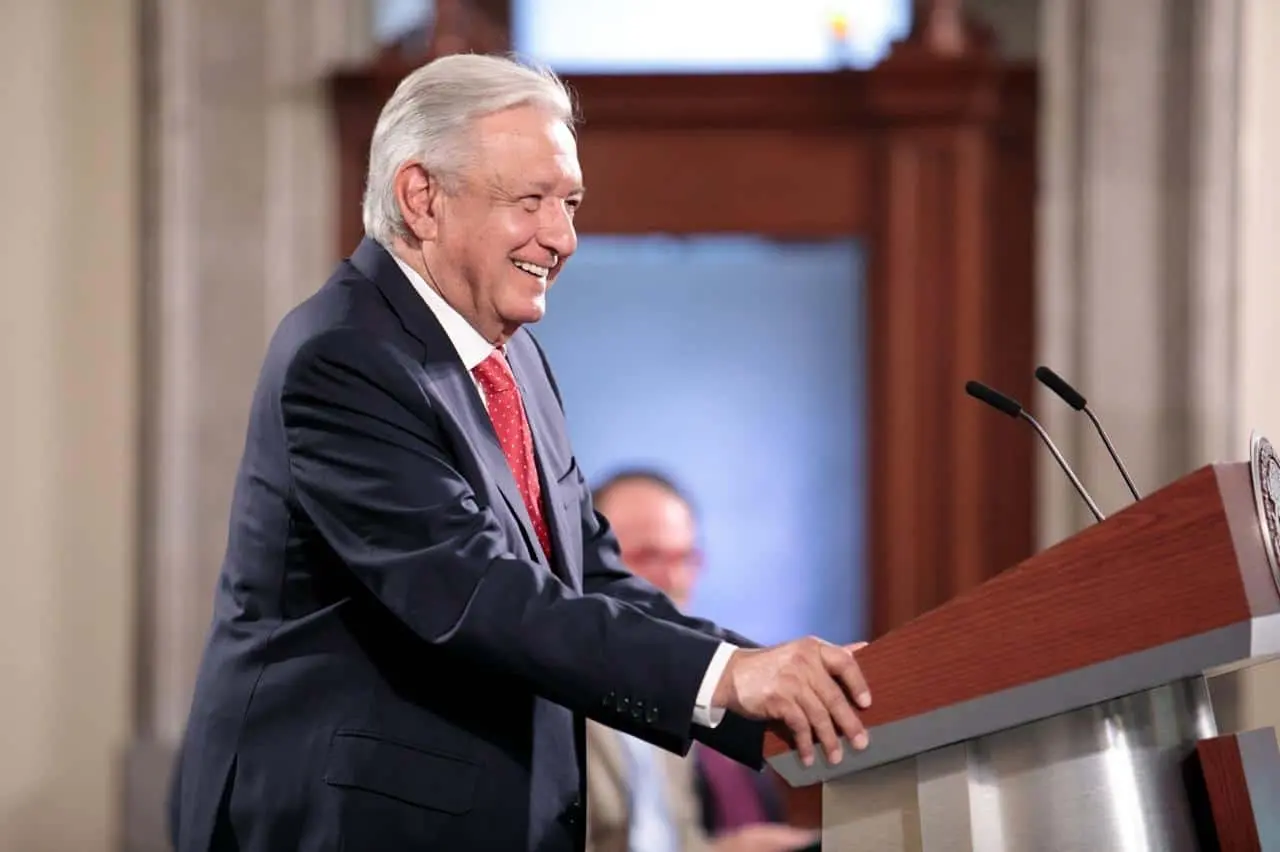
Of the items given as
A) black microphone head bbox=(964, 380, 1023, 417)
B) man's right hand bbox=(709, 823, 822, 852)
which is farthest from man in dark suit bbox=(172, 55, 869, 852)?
man's right hand bbox=(709, 823, 822, 852)

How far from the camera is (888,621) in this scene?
492 cm

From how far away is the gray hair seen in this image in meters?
2.28

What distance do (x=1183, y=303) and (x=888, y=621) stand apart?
107 centimetres

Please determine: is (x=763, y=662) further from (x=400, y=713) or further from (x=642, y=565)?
(x=642, y=565)

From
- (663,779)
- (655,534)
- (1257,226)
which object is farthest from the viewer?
(1257,226)

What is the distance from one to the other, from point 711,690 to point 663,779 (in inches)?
57.6

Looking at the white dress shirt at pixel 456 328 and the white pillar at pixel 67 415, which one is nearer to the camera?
the white dress shirt at pixel 456 328

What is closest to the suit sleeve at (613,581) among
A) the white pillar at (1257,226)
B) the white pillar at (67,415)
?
the white pillar at (1257,226)

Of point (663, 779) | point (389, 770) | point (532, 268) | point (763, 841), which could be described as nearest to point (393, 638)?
point (389, 770)

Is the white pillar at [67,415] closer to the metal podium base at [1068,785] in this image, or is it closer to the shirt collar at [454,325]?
the shirt collar at [454,325]

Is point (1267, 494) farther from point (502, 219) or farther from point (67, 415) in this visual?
point (67, 415)

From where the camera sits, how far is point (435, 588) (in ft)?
6.61

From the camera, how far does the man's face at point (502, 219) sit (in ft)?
7.46

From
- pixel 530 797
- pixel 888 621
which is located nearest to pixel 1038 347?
pixel 888 621
